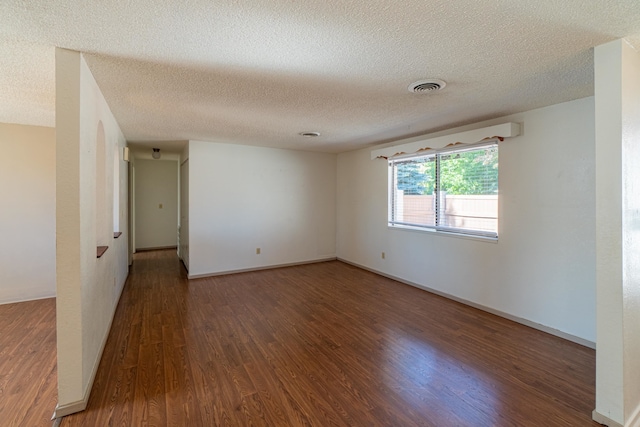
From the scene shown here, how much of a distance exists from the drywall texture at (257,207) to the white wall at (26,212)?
172 cm

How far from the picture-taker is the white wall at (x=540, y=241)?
261cm

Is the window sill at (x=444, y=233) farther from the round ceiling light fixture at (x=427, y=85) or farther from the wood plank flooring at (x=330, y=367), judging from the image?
the round ceiling light fixture at (x=427, y=85)

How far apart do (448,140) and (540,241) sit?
155 cm

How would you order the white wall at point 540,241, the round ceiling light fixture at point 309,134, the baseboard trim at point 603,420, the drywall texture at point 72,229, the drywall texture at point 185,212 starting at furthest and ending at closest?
the drywall texture at point 185,212
the round ceiling light fixture at point 309,134
the white wall at point 540,241
the drywall texture at point 72,229
the baseboard trim at point 603,420

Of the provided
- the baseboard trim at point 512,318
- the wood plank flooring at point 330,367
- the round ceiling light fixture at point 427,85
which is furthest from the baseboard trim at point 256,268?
the round ceiling light fixture at point 427,85

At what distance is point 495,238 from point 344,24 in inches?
115

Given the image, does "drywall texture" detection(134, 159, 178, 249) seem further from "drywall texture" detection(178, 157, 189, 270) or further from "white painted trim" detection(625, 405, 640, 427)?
"white painted trim" detection(625, 405, 640, 427)

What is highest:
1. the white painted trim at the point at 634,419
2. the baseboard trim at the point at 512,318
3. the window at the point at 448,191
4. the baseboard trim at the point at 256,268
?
the window at the point at 448,191

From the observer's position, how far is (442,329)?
292cm

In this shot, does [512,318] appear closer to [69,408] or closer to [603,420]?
[603,420]

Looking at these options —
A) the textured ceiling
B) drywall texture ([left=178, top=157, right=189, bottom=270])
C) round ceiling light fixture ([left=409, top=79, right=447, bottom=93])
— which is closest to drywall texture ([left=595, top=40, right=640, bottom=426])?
the textured ceiling

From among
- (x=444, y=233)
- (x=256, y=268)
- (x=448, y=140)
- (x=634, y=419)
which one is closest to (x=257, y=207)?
(x=256, y=268)

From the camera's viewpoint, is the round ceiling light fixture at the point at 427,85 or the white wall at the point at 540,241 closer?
the round ceiling light fixture at the point at 427,85

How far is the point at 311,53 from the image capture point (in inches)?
71.0
